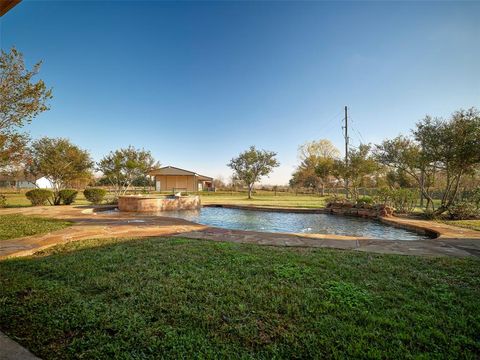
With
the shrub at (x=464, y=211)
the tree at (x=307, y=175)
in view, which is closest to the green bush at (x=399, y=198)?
the shrub at (x=464, y=211)

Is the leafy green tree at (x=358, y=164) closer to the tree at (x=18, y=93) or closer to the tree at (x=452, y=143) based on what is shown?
the tree at (x=452, y=143)

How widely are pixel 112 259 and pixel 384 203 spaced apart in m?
11.6

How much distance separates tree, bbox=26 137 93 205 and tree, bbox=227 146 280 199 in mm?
18267

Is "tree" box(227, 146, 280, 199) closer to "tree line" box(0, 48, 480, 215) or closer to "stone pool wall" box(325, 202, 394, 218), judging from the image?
"tree line" box(0, 48, 480, 215)

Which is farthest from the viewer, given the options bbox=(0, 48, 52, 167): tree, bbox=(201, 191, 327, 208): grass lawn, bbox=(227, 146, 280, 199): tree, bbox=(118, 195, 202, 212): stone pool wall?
bbox=(227, 146, 280, 199): tree

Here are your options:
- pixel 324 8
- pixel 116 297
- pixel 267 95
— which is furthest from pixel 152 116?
pixel 116 297

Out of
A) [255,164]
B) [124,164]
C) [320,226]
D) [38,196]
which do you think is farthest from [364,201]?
[255,164]

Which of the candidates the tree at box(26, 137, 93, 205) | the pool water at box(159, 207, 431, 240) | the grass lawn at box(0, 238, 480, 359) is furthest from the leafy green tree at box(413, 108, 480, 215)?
the tree at box(26, 137, 93, 205)

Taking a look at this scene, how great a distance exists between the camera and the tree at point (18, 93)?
6.89 meters

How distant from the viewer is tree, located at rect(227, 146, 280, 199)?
30.8 metres

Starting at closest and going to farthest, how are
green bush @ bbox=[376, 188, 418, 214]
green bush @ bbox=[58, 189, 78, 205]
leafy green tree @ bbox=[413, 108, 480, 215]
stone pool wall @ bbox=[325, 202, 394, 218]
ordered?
leafy green tree @ bbox=[413, 108, 480, 215] → stone pool wall @ bbox=[325, 202, 394, 218] → green bush @ bbox=[376, 188, 418, 214] → green bush @ bbox=[58, 189, 78, 205]

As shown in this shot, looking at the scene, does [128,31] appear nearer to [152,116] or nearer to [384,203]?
[152,116]

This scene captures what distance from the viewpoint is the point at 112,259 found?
3504 millimetres

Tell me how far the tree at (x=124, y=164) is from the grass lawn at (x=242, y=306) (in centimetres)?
1403
